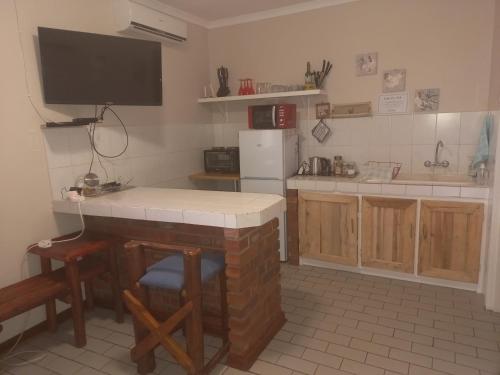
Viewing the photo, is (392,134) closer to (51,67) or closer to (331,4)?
(331,4)

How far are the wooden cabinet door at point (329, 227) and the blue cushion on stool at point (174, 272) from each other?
1.46 meters

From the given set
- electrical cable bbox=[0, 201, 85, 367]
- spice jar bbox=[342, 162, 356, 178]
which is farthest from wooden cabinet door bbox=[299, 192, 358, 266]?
electrical cable bbox=[0, 201, 85, 367]

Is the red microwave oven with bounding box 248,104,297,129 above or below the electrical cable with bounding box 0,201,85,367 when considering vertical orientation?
above

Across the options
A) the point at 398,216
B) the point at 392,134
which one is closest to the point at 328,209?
the point at 398,216

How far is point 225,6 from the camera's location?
3559 millimetres

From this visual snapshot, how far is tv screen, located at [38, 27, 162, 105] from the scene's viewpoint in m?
2.34

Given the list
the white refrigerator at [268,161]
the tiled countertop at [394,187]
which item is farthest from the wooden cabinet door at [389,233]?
the white refrigerator at [268,161]

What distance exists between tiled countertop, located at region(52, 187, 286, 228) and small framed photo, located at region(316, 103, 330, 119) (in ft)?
5.47

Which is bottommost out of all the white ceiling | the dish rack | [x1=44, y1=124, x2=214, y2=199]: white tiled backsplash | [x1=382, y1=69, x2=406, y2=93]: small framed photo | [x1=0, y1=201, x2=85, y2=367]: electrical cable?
[x1=0, y1=201, x2=85, y2=367]: electrical cable

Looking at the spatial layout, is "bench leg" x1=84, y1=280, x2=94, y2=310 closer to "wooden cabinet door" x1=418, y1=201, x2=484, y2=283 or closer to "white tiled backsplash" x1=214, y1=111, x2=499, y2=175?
"white tiled backsplash" x1=214, y1=111, x2=499, y2=175

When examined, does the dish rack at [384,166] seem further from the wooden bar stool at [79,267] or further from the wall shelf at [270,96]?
the wooden bar stool at [79,267]

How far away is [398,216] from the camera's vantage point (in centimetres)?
298

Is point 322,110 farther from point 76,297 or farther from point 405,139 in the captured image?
point 76,297

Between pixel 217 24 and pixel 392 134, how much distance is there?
228cm
